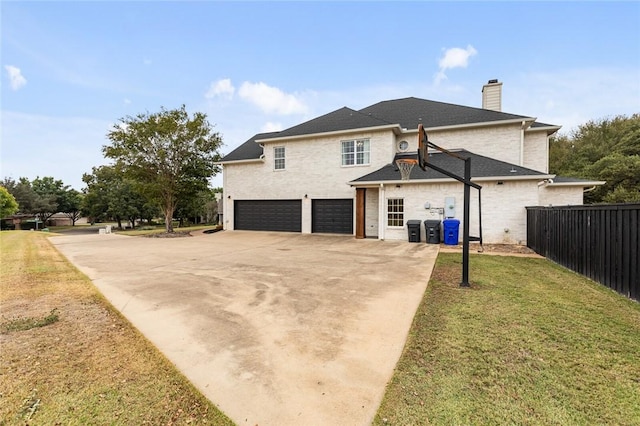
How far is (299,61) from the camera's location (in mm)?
18219

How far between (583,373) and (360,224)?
39.1 ft

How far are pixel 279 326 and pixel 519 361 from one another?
2.71 metres

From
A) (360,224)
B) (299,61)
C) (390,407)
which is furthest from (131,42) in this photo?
(390,407)

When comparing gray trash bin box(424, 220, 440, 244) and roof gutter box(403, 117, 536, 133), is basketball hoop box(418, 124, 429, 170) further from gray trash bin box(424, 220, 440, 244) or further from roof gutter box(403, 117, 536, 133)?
roof gutter box(403, 117, 536, 133)

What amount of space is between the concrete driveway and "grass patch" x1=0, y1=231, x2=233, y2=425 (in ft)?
0.58

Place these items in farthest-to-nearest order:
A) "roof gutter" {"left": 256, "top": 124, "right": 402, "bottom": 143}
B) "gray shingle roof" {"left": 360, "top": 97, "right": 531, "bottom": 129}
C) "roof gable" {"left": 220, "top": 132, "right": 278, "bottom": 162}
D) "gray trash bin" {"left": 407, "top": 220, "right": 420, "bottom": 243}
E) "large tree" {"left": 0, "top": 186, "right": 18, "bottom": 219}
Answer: "large tree" {"left": 0, "top": 186, "right": 18, "bottom": 219} → "roof gable" {"left": 220, "top": 132, "right": 278, "bottom": 162} → "gray shingle roof" {"left": 360, "top": 97, "right": 531, "bottom": 129} → "roof gutter" {"left": 256, "top": 124, "right": 402, "bottom": 143} → "gray trash bin" {"left": 407, "top": 220, "right": 420, "bottom": 243}

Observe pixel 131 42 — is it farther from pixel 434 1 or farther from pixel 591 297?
pixel 591 297

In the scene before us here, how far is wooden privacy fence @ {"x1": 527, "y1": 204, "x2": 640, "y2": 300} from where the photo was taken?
4.88 meters

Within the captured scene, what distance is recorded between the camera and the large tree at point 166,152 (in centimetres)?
1695

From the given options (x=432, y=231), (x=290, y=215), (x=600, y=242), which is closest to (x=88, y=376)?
(x=600, y=242)

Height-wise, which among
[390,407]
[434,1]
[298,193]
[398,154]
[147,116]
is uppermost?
[434,1]

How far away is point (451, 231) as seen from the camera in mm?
12031

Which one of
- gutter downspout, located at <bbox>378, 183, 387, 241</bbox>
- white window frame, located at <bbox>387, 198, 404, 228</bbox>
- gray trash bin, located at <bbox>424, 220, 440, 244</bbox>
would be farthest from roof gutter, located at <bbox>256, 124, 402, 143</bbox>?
gray trash bin, located at <bbox>424, 220, 440, 244</bbox>

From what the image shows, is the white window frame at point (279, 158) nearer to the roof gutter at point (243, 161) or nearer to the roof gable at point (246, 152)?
the roof gutter at point (243, 161)
